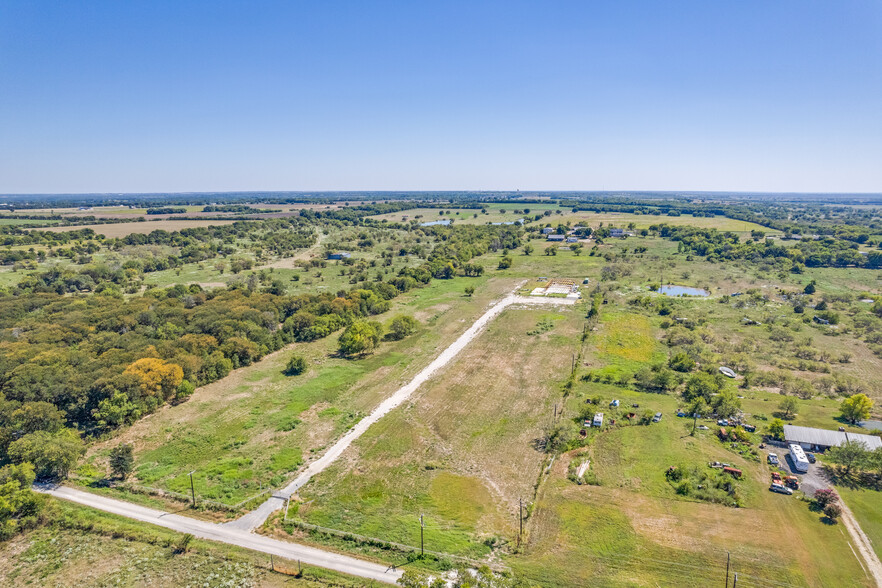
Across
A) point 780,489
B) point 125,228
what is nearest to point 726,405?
point 780,489

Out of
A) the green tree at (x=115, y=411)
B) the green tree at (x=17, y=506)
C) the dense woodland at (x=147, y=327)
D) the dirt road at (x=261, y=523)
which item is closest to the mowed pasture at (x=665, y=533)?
the dirt road at (x=261, y=523)

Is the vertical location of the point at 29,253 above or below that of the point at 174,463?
above

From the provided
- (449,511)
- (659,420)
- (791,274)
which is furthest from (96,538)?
(791,274)

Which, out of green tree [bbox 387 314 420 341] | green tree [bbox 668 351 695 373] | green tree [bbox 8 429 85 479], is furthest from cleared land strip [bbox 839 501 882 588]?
green tree [bbox 8 429 85 479]

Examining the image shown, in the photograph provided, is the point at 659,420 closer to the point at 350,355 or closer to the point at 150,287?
the point at 350,355

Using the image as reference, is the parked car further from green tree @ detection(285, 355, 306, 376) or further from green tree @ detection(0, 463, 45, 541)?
green tree @ detection(0, 463, 45, 541)

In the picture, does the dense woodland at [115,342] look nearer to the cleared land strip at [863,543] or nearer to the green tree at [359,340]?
the green tree at [359,340]

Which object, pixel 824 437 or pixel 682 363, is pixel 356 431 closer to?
pixel 682 363
